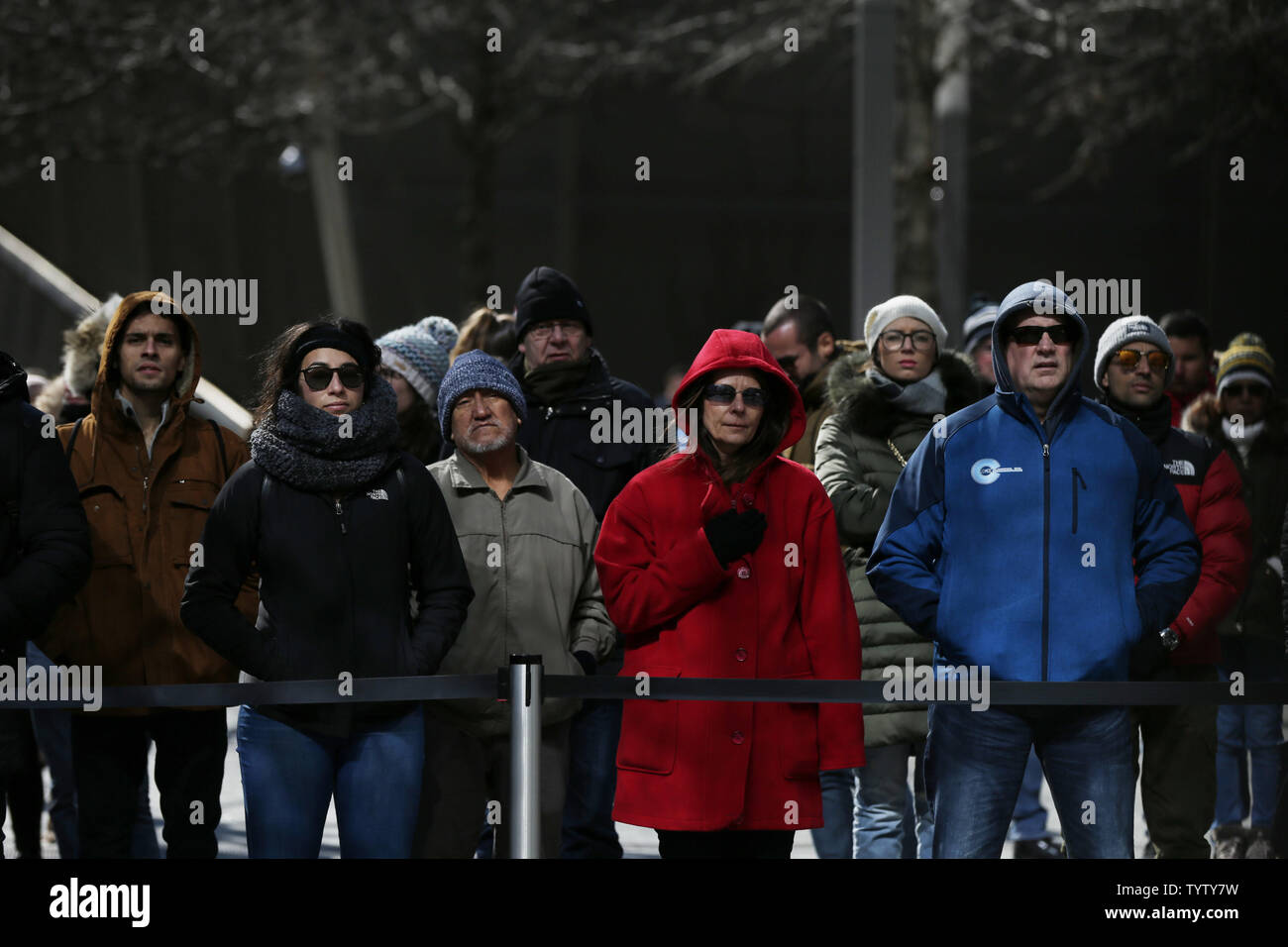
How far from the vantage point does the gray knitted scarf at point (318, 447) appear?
→ 199 inches

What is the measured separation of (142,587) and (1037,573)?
2.59 meters

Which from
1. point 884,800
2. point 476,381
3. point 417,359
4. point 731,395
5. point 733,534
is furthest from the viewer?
point 417,359

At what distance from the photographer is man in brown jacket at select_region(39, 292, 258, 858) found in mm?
5516

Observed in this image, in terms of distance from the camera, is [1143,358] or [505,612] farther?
[1143,358]

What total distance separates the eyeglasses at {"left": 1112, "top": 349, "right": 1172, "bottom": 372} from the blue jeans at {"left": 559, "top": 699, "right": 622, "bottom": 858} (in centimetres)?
197

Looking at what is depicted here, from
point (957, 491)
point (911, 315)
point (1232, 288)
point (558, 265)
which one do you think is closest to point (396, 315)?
point (558, 265)

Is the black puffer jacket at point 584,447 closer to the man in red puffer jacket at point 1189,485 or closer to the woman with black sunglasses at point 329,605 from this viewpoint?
the woman with black sunglasses at point 329,605

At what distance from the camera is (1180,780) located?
5371mm

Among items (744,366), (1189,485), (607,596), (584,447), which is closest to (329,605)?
(607,596)

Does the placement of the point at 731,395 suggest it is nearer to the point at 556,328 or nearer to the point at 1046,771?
the point at 1046,771

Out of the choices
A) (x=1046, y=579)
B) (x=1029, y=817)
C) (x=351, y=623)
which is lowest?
(x=1029, y=817)

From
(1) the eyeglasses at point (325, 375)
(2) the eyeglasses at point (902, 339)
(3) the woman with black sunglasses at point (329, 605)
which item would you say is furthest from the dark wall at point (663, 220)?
(3) the woman with black sunglasses at point (329, 605)
